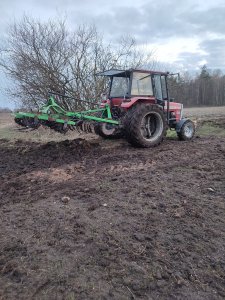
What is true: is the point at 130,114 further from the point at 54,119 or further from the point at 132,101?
the point at 54,119

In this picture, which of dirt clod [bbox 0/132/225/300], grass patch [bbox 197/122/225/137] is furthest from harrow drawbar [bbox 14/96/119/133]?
grass patch [bbox 197/122/225/137]

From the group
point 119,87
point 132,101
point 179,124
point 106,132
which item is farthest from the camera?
point 106,132

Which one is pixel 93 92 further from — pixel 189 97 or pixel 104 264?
pixel 189 97

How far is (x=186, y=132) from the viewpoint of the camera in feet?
31.8

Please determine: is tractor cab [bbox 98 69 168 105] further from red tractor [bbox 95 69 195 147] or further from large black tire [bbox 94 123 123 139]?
large black tire [bbox 94 123 123 139]

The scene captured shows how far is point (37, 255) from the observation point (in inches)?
121

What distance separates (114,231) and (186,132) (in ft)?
22.0

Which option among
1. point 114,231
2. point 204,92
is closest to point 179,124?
point 114,231

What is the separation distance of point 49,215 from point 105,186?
1332mm

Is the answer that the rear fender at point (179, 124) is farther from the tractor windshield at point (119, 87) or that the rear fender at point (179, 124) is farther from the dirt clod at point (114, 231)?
the dirt clod at point (114, 231)

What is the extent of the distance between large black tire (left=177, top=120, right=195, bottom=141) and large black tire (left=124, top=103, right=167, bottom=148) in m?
0.97

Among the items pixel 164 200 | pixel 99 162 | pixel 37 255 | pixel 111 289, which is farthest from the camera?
pixel 99 162

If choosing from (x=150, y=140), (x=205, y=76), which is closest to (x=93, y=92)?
(x=150, y=140)

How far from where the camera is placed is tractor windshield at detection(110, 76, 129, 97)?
29.2ft
